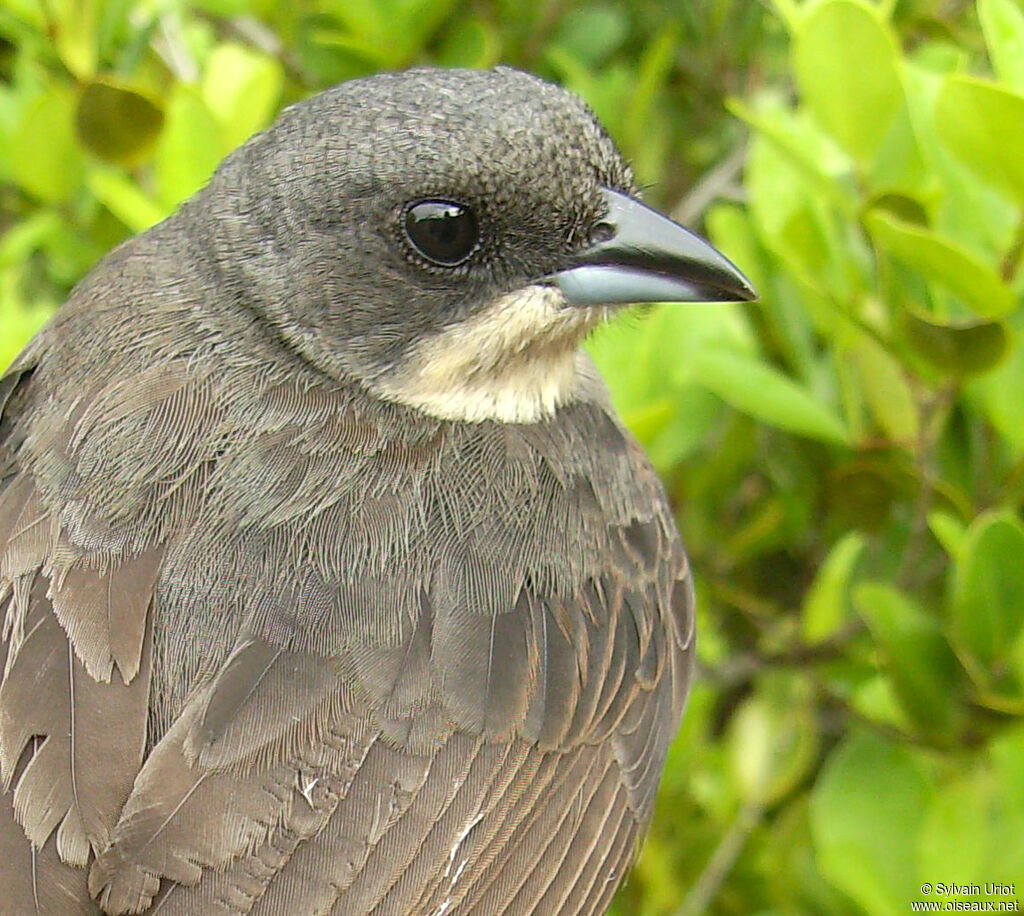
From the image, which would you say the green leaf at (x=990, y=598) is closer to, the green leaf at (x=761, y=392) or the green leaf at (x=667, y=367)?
the green leaf at (x=761, y=392)

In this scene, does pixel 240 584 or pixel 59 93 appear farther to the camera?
pixel 59 93

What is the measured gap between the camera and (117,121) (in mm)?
2512

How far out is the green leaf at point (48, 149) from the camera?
252 cm

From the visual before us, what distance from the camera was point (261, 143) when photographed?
2.30 m

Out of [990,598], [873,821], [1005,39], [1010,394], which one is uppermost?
[1005,39]

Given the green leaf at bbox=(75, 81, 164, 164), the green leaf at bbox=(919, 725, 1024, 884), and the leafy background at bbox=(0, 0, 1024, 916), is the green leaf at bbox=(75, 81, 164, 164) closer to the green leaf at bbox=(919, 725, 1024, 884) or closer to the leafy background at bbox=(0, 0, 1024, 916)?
the leafy background at bbox=(0, 0, 1024, 916)

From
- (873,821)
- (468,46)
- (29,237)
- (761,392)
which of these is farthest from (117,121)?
(873,821)

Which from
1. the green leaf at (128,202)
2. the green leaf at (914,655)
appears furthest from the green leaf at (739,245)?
the green leaf at (128,202)

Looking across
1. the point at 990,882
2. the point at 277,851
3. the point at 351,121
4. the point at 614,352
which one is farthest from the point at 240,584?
the point at 990,882

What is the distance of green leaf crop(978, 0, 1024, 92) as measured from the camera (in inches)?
79.6

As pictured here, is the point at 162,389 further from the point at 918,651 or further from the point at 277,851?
the point at 918,651

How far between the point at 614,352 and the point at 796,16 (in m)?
0.73

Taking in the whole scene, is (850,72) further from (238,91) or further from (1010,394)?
(238,91)

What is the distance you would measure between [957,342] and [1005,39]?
47 cm
